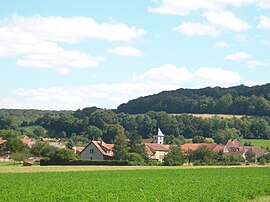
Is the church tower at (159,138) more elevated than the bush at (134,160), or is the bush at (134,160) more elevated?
the church tower at (159,138)

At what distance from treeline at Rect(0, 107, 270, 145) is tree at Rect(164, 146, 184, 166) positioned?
212 ft

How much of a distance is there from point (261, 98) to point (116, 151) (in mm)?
109773

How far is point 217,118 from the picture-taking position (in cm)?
17512

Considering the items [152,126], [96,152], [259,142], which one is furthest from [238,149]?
[152,126]

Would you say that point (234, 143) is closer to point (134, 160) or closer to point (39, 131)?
point (134, 160)

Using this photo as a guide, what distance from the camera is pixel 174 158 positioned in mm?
91312

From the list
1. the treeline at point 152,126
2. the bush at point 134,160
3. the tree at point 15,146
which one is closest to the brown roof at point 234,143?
the treeline at point 152,126

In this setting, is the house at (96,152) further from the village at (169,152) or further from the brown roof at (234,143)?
the brown roof at (234,143)

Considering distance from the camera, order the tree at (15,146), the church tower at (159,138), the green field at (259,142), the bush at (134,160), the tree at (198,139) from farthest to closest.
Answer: the church tower at (159,138) < the tree at (198,139) < the green field at (259,142) < the tree at (15,146) < the bush at (134,160)

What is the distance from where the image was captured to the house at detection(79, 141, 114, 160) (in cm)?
11194

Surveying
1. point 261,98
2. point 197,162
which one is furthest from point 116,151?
point 261,98

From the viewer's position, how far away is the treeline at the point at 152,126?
16350 cm

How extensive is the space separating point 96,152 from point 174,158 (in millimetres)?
26282

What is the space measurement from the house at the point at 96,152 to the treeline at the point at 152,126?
39.4 metres
